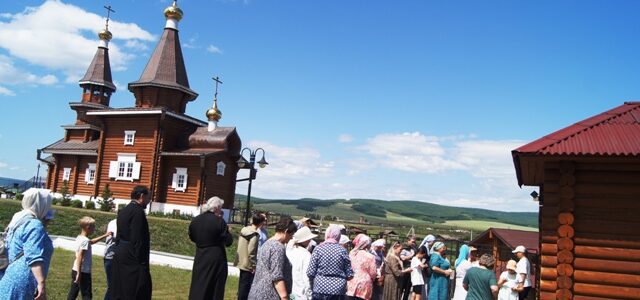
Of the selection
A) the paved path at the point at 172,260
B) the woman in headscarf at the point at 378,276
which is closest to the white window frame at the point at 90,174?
the paved path at the point at 172,260

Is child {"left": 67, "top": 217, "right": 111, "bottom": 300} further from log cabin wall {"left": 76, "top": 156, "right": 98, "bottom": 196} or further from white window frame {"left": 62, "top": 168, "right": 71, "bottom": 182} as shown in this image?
white window frame {"left": 62, "top": 168, "right": 71, "bottom": 182}

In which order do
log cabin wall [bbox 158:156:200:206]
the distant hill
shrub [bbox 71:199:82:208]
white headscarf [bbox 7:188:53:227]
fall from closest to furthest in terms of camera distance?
white headscarf [bbox 7:188:53:227] → log cabin wall [bbox 158:156:200:206] → shrub [bbox 71:199:82:208] → the distant hill

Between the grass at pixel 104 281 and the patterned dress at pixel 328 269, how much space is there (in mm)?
4395

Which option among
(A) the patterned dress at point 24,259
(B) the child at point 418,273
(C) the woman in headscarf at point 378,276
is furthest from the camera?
(B) the child at point 418,273

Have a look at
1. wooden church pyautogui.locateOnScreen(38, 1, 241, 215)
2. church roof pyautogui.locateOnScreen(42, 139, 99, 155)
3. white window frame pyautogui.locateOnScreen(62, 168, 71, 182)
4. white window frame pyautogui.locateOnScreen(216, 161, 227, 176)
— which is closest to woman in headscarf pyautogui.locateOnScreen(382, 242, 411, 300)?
wooden church pyautogui.locateOnScreen(38, 1, 241, 215)

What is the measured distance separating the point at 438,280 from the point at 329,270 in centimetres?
369

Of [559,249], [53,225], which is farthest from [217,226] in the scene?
[53,225]

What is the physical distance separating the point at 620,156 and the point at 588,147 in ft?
1.49

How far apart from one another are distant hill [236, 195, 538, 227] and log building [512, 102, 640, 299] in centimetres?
9129

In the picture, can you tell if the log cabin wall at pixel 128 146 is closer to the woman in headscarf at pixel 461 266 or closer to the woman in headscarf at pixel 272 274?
the woman in headscarf at pixel 461 266

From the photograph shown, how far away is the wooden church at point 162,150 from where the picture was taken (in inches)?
1153

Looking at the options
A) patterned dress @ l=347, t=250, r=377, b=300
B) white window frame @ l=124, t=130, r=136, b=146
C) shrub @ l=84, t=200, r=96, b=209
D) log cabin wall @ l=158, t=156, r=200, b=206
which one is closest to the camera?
patterned dress @ l=347, t=250, r=377, b=300

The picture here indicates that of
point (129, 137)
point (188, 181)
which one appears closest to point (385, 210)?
point (129, 137)

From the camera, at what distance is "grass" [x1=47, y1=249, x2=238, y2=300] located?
948 cm
